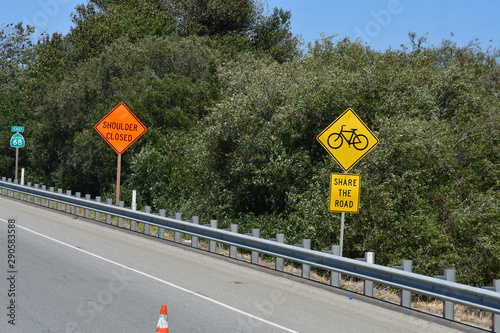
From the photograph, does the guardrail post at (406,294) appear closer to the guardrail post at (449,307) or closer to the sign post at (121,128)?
the guardrail post at (449,307)

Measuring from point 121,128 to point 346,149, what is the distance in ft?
36.7

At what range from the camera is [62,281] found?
10016mm

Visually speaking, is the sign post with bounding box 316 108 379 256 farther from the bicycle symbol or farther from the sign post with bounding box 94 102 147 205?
the sign post with bounding box 94 102 147 205

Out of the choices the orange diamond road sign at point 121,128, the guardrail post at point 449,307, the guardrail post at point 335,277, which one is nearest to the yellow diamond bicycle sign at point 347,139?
the guardrail post at point 335,277

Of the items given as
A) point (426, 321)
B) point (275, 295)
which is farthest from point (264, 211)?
point (426, 321)

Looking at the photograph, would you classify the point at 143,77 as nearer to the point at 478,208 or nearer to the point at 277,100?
the point at 277,100

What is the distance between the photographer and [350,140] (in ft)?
39.2

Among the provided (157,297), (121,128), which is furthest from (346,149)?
(121,128)

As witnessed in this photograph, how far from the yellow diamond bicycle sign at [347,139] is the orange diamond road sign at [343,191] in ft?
0.84

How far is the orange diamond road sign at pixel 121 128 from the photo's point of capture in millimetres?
20812

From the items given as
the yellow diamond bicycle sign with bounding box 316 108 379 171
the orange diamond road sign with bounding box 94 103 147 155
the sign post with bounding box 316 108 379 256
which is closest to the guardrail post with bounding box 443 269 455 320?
the sign post with bounding box 316 108 379 256

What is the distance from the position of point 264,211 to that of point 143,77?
1466 cm

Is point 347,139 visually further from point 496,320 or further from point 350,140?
point 496,320

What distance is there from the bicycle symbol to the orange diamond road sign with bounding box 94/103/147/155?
10.4 m
